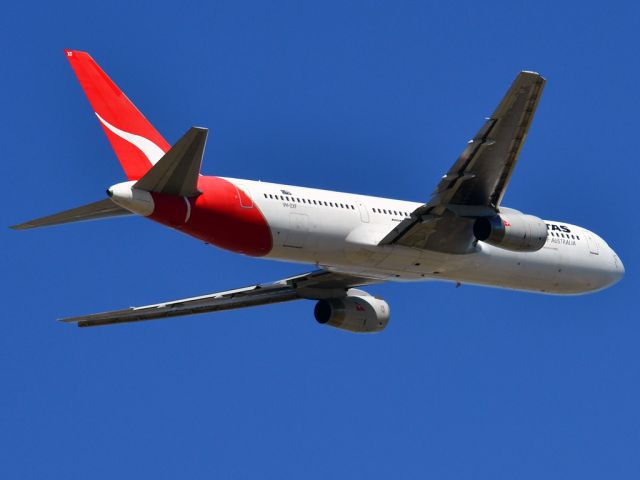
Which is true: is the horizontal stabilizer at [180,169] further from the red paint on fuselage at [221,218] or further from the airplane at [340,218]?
the red paint on fuselage at [221,218]

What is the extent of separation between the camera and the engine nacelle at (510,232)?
41688mm

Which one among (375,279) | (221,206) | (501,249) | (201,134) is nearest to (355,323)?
(375,279)

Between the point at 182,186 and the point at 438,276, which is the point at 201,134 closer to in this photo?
the point at 182,186

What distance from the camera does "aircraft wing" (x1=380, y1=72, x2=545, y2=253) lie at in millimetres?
38750

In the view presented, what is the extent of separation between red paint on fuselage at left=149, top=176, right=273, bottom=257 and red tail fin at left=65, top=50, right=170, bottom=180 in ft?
7.53

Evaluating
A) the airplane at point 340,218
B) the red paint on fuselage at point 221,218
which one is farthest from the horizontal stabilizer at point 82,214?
the red paint on fuselage at point 221,218

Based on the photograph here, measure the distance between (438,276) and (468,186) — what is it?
14.0 ft

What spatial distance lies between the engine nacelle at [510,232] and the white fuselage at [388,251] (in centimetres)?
162

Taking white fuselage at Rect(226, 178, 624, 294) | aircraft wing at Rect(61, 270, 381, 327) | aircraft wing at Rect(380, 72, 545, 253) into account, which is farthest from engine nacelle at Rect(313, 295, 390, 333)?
aircraft wing at Rect(380, 72, 545, 253)

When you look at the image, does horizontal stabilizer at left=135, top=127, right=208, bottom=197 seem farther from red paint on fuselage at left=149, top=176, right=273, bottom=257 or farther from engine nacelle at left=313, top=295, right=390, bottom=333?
engine nacelle at left=313, top=295, right=390, bottom=333

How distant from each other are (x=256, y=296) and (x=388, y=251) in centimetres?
629

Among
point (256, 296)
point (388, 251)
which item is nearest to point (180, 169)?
point (388, 251)

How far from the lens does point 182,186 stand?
38.3m

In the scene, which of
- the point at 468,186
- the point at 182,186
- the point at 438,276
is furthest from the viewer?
the point at 438,276
